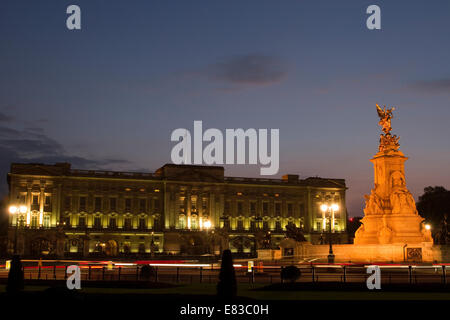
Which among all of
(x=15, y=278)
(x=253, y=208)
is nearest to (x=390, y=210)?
(x=15, y=278)

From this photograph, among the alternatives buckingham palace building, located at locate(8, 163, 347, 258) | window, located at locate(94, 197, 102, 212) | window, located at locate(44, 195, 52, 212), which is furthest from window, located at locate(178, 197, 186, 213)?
window, located at locate(44, 195, 52, 212)

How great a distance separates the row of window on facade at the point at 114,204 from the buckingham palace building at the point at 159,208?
0.19 meters

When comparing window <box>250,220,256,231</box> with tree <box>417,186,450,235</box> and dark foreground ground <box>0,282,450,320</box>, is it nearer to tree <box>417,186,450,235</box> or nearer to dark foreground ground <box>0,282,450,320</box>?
tree <box>417,186,450,235</box>

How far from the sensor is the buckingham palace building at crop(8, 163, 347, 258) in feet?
371

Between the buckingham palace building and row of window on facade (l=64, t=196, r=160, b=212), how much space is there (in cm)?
19

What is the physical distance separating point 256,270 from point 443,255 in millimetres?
14950

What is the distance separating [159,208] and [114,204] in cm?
912

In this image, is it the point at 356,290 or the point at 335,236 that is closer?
the point at 356,290

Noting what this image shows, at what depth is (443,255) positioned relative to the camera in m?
45.7

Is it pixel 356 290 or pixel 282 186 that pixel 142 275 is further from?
pixel 282 186
